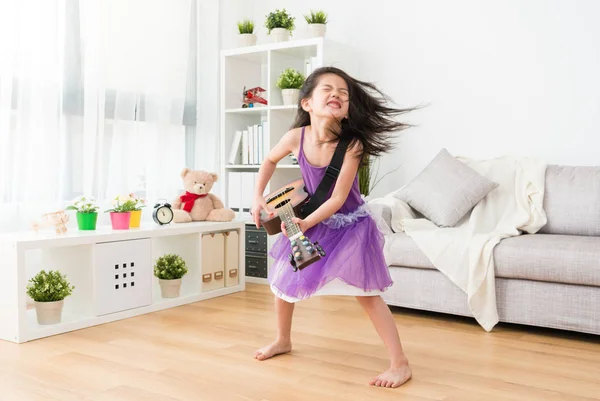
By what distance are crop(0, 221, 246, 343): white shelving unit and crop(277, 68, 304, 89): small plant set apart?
0.97 m

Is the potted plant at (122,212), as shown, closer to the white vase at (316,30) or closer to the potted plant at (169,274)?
the potted plant at (169,274)

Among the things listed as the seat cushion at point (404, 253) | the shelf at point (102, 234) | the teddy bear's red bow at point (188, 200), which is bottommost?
the seat cushion at point (404, 253)

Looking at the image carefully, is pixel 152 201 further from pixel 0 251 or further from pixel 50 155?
pixel 0 251

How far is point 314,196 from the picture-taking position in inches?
84.7

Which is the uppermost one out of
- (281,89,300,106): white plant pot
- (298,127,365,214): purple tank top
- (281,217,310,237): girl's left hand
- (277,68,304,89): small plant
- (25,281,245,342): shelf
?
(277,68,304,89): small plant

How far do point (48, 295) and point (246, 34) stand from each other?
2.19m

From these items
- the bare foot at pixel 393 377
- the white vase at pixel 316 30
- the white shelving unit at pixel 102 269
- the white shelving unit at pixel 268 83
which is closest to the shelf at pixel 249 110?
the white shelving unit at pixel 268 83

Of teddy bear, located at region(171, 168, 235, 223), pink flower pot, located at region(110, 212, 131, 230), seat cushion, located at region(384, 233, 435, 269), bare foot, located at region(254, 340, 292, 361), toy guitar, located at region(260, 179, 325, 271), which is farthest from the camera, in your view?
teddy bear, located at region(171, 168, 235, 223)

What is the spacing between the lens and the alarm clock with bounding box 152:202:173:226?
3.30 metres

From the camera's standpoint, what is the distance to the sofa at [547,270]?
8.64ft

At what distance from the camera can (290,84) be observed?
12.8 ft

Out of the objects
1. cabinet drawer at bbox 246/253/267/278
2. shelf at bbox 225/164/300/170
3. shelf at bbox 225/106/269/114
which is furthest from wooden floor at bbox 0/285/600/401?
shelf at bbox 225/106/269/114

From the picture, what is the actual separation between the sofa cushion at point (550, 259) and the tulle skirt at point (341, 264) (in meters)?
0.82

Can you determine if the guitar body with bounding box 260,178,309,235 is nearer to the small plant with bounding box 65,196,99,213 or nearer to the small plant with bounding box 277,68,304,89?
the small plant with bounding box 65,196,99,213
